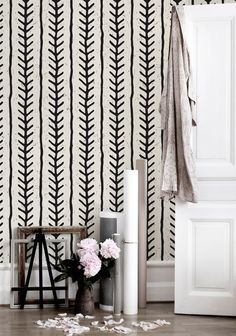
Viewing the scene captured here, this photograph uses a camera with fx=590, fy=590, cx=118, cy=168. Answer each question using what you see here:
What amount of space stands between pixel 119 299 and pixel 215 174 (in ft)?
3.41

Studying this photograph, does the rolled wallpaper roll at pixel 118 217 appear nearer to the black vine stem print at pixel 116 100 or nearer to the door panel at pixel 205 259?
the black vine stem print at pixel 116 100

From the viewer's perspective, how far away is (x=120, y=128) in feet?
14.3

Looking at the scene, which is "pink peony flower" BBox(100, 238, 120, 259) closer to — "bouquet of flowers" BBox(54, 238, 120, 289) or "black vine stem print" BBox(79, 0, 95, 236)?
"bouquet of flowers" BBox(54, 238, 120, 289)

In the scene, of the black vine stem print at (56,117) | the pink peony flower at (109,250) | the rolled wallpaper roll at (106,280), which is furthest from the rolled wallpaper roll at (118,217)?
the black vine stem print at (56,117)

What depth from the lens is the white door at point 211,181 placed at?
3.86 meters

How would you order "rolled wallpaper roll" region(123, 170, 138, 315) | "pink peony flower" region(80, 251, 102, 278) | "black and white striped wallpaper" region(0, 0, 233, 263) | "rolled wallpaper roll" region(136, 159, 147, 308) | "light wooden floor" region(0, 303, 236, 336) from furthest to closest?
"black and white striped wallpaper" region(0, 0, 233, 263) < "rolled wallpaper roll" region(136, 159, 147, 308) < "rolled wallpaper roll" region(123, 170, 138, 315) < "pink peony flower" region(80, 251, 102, 278) < "light wooden floor" region(0, 303, 236, 336)

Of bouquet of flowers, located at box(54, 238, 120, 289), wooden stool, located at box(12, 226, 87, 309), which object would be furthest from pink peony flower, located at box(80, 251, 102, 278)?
wooden stool, located at box(12, 226, 87, 309)

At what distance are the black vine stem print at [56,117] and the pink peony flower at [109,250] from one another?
53 cm

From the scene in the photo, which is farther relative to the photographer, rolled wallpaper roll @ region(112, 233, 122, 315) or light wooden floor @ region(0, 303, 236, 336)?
rolled wallpaper roll @ region(112, 233, 122, 315)

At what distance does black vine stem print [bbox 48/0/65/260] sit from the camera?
4.30m

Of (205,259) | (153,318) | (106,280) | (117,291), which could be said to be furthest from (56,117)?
(153,318)

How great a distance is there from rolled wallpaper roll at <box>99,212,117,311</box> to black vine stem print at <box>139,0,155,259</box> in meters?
0.36

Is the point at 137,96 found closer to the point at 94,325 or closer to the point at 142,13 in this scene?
the point at 142,13

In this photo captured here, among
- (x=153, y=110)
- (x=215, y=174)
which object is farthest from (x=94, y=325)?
(x=153, y=110)
